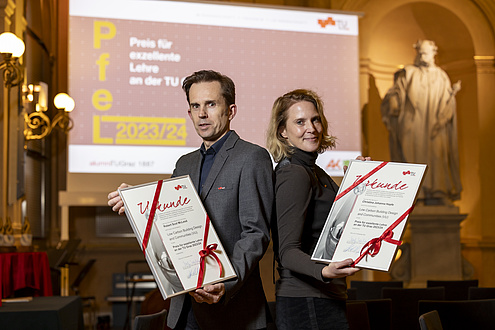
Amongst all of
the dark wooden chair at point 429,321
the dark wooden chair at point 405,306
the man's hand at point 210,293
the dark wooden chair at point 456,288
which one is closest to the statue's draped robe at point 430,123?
the dark wooden chair at point 456,288

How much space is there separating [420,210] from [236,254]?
628 cm

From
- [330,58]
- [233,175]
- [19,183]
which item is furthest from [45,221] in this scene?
[233,175]

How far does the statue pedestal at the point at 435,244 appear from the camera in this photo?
755 cm

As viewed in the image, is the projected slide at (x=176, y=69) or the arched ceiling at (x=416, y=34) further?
the arched ceiling at (x=416, y=34)

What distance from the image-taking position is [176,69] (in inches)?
276

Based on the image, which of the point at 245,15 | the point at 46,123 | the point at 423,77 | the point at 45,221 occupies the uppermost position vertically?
the point at 245,15

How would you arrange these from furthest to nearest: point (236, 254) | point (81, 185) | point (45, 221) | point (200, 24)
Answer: point (45, 221)
point (200, 24)
point (81, 185)
point (236, 254)

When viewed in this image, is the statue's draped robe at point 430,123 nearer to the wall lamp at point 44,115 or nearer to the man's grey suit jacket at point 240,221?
the wall lamp at point 44,115

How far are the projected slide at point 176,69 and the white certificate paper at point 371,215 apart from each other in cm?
525

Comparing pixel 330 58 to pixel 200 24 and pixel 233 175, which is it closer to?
pixel 200 24

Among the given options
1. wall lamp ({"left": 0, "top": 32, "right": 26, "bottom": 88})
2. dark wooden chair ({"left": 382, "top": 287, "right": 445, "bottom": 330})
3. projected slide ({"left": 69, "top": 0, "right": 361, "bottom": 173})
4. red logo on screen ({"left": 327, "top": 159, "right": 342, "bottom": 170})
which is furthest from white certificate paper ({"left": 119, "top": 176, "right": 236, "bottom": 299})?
red logo on screen ({"left": 327, "top": 159, "right": 342, "bottom": 170})

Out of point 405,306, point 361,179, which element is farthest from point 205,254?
point 405,306

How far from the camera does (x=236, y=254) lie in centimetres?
167

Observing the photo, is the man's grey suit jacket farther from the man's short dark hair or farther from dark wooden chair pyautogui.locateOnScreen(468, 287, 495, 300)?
dark wooden chair pyautogui.locateOnScreen(468, 287, 495, 300)
